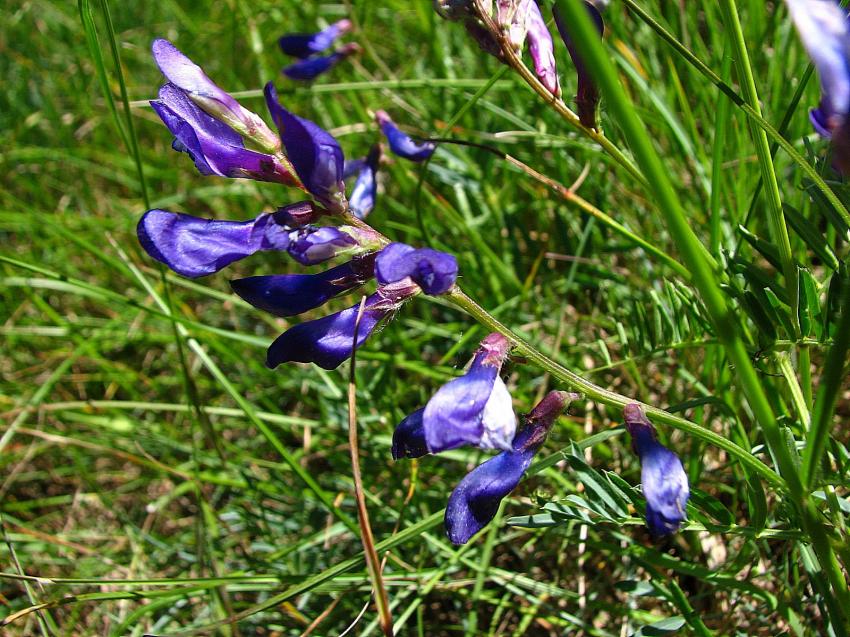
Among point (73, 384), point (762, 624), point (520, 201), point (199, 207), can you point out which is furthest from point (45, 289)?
point (762, 624)

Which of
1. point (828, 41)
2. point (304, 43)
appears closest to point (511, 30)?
point (828, 41)

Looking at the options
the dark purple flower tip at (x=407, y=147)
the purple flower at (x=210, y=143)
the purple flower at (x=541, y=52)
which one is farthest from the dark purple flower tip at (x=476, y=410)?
the dark purple flower tip at (x=407, y=147)

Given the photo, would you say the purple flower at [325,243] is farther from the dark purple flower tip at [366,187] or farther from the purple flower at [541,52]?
the dark purple flower tip at [366,187]

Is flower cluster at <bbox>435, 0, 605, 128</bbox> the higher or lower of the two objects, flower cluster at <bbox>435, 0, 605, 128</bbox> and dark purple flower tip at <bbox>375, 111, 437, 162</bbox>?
the higher

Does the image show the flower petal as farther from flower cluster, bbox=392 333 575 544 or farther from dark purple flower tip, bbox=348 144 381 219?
dark purple flower tip, bbox=348 144 381 219

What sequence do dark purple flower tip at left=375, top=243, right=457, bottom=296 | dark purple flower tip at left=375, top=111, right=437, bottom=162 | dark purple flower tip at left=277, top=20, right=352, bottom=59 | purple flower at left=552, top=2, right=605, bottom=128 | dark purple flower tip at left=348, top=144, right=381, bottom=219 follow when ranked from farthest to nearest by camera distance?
dark purple flower tip at left=277, top=20, right=352, bottom=59 → dark purple flower tip at left=348, top=144, right=381, bottom=219 → dark purple flower tip at left=375, top=111, right=437, bottom=162 → purple flower at left=552, top=2, right=605, bottom=128 → dark purple flower tip at left=375, top=243, right=457, bottom=296

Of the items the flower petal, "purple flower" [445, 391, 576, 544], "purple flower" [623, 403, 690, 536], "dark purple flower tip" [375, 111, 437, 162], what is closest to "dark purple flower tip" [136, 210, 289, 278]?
the flower petal

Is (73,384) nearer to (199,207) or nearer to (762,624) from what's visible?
(199,207)
